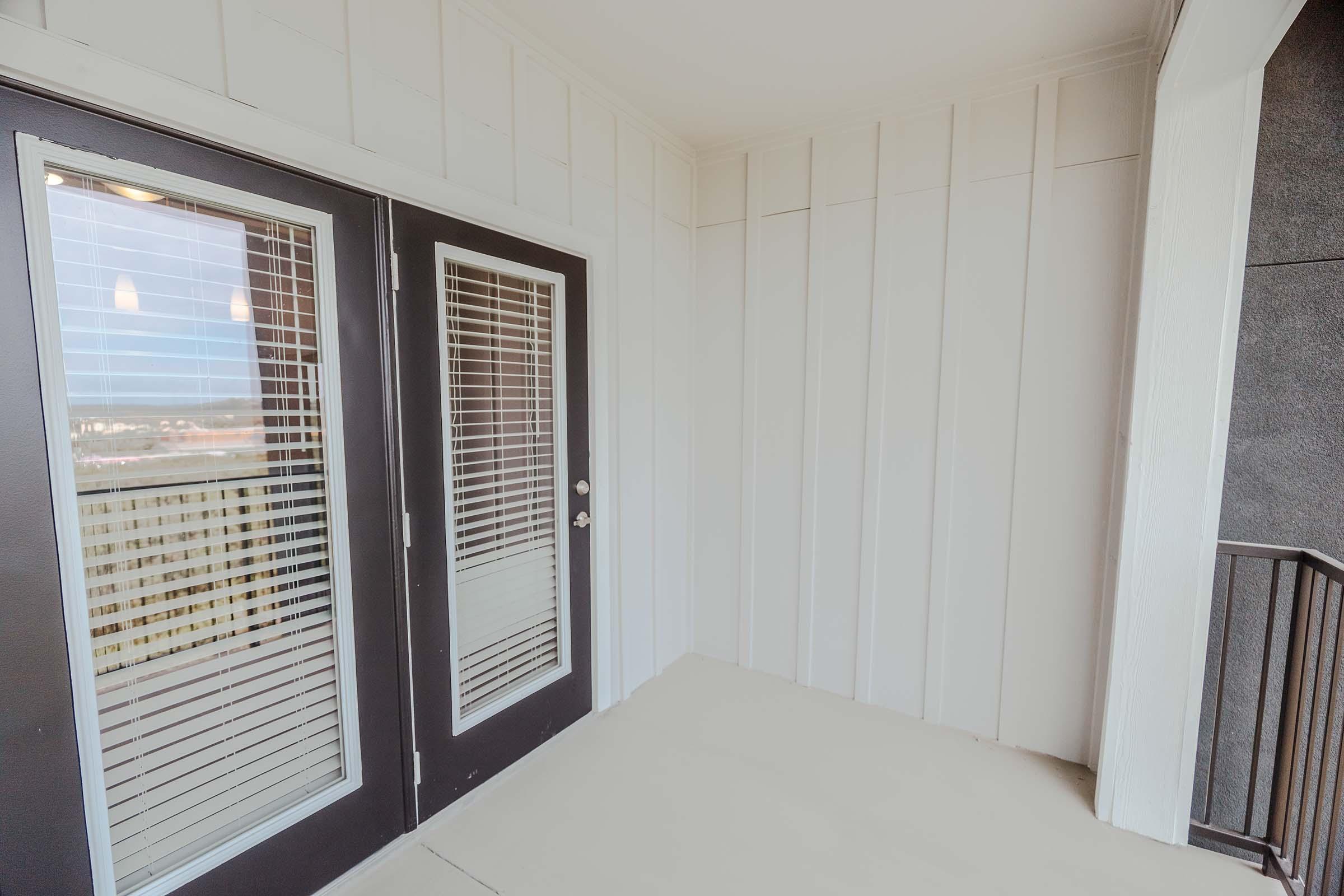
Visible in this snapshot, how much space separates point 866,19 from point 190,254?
234 cm

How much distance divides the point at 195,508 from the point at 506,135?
1694 millimetres

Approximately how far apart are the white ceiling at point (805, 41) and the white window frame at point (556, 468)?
0.93 metres

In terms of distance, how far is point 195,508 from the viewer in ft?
4.76

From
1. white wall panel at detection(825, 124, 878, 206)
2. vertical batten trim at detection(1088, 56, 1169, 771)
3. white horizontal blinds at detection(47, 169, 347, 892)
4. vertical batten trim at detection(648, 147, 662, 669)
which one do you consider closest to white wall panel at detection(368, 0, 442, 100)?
white horizontal blinds at detection(47, 169, 347, 892)

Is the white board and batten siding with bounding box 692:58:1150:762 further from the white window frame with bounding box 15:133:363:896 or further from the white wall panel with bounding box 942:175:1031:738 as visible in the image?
the white window frame with bounding box 15:133:363:896

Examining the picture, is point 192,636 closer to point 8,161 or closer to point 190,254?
point 190,254

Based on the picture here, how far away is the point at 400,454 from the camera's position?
1.88 metres

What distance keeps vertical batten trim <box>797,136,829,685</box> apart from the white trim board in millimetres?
1044

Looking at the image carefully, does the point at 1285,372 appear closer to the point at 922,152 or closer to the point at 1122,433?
the point at 1122,433

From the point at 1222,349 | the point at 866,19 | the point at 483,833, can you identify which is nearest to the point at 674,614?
the point at 483,833

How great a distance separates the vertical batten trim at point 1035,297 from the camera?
2371 mm

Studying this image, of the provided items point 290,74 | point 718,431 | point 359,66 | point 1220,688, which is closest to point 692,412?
point 718,431

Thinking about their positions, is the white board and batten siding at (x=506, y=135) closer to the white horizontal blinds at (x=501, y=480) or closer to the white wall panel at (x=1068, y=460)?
the white horizontal blinds at (x=501, y=480)

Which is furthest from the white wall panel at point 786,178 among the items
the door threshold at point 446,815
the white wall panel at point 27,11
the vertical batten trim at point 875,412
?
the door threshold at point 446,815
